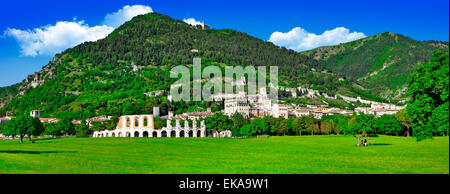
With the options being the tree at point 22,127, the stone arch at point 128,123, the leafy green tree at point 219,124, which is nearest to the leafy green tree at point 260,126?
the leafy green tree at point 219,124

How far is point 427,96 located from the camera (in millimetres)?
31906

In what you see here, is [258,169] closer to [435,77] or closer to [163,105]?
[435,77]

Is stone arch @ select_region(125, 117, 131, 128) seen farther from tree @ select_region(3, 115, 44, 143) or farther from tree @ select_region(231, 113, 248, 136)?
tree @ select_region(3, 115, 44, 143)

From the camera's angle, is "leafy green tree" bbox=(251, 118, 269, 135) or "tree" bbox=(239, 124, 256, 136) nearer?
"tree" bbox=(239, 124, 256, 136)

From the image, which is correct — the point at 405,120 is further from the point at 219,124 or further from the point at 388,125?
the point at 219,124

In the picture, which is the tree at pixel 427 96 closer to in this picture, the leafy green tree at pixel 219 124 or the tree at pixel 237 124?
the tree at pixel 237 124

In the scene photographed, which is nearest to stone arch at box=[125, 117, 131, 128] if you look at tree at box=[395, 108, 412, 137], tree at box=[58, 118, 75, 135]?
tree at box=[58, 118, 75, 135]

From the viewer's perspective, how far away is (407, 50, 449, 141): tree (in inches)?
1195

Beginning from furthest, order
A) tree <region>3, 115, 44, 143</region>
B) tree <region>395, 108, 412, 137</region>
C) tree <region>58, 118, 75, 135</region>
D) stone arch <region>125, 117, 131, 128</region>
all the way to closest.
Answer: stone arch <region>125, 117, 131, 128</region>, tree <region>58, 118, 75, 135</region>, tree <region>395, 108, 412, 137</region>, tree <region>3, 115, 44, 143</region>

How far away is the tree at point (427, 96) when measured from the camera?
30359mm

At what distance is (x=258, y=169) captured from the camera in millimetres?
25094

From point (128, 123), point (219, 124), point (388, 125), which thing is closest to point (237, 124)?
point (219, 124)
